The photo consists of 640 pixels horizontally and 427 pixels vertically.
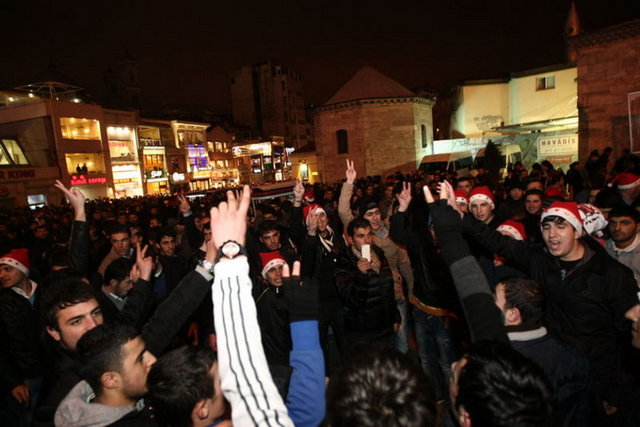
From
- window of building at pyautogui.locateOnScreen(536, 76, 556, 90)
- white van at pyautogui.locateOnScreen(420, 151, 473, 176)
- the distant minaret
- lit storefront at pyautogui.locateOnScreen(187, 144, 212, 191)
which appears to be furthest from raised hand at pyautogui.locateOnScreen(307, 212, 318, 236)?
lit storefront at pyautogui.locateOnScreen(187, 144, 212, 191)

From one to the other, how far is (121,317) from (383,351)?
7.97ft

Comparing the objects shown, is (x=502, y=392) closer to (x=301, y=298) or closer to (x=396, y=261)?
(x=301, y=298)

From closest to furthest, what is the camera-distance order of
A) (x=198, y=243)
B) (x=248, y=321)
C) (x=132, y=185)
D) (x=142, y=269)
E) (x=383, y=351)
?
(x=383, y=351) < (x=248, y=321) < (x=142, y=269) < (x=198, y=243) < (x=132, y=185)

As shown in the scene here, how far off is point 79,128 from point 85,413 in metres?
36.7

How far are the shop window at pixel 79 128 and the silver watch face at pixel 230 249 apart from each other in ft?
115

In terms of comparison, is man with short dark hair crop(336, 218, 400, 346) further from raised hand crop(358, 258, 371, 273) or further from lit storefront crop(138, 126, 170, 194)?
lit storefront crop(138, 126, 170, 194)

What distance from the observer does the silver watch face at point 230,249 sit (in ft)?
5.76

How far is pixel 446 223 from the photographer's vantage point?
6.98 feet

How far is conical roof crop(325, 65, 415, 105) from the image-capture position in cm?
3044

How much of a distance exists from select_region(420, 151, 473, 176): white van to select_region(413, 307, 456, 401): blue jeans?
23691 millimetres

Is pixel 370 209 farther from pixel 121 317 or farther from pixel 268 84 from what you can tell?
pixel 268 84

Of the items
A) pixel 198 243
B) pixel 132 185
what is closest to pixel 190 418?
pixel 198 243

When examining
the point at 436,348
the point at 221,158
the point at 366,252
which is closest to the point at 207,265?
the point at 366,252

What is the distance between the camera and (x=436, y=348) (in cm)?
421
